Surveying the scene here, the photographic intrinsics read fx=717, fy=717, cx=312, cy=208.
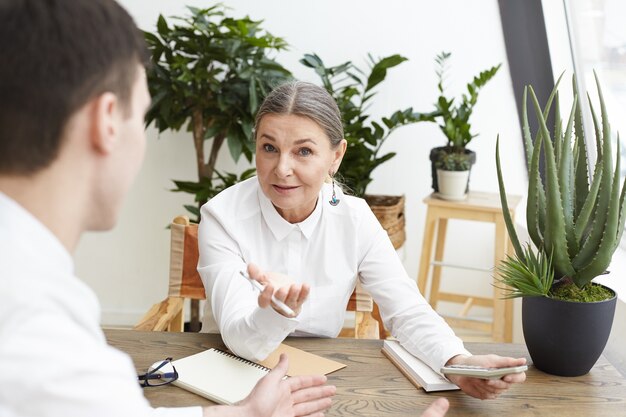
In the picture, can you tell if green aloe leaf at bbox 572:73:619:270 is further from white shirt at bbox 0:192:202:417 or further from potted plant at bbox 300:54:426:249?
potted plant at bbox 300:54:426:249

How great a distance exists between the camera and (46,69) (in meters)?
0.81

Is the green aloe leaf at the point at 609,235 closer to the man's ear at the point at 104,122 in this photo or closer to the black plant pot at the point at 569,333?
the black plant pot at the point at 569,333

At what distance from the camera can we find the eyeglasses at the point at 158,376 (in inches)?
58.7

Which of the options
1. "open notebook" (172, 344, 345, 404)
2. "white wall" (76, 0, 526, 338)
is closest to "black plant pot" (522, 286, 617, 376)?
"open notebook" (172, 344, 345, 404)

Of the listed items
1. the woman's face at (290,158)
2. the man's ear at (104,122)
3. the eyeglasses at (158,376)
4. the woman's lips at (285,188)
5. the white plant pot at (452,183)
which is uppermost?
the man's ear at (104,122)

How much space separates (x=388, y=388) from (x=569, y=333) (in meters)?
0.45

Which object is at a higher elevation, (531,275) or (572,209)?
(572,209)

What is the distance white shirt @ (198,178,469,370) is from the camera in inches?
75.5

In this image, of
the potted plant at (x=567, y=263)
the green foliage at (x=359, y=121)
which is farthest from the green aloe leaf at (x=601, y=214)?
the green foliage at (x=359, y=121)

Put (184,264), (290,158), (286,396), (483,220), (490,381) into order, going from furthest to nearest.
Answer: (483,220) < (184,264) < (290,158) < (490,381) < (286,396)

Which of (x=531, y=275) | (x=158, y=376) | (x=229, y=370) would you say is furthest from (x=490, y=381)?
(x=158, y=376)

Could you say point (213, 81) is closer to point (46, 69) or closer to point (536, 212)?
point (536, 212)

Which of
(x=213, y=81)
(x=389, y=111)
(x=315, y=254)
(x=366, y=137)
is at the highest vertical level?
(x=213, y=81)

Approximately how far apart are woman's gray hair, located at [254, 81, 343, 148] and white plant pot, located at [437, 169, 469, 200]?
4.96ft
